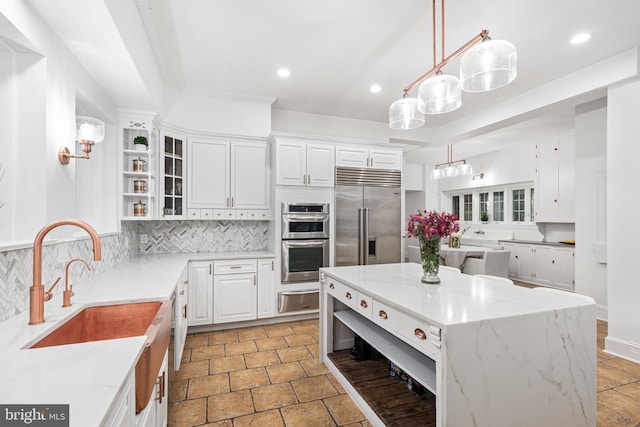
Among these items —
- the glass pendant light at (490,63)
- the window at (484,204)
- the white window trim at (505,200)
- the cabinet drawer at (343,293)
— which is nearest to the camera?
the glass pendant light at (490,63)

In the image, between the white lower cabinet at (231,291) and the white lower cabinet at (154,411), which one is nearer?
the white lower cabinet at (154,411)

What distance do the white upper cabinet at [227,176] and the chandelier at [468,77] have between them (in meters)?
2.22

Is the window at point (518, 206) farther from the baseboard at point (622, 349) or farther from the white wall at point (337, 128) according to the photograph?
the baseboard at point (622, 349)

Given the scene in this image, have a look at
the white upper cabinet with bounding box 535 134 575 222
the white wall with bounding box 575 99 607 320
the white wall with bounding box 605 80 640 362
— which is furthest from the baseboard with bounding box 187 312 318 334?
the white upper cabinet with bounding box 535 134 575 222

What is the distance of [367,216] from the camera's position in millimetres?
4254

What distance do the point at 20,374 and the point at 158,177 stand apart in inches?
112

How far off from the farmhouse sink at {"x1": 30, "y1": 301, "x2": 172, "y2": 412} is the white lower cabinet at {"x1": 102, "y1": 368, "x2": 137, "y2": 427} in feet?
0.42

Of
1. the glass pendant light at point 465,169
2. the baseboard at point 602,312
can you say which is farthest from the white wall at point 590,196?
the glass pendant light at point 465,169

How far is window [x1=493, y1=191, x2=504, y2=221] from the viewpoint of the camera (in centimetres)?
725

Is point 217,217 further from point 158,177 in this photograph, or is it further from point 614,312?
point 614,312

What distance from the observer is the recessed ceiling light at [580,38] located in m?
2.62

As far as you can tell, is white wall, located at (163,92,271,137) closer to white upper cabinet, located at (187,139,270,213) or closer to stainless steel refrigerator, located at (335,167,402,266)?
white upper cabinet, located at (187,139,270,213)

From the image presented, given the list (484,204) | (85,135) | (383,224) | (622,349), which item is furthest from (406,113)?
(484,204)

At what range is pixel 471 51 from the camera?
66.8 inches
